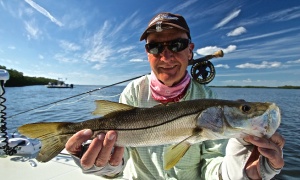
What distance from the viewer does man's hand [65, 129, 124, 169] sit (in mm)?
2260

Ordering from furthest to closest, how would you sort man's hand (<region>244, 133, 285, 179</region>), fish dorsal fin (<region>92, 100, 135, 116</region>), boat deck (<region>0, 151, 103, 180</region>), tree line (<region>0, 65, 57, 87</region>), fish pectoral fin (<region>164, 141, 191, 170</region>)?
tree line (<region>0, 65, 57, 87</region>) < boat deck (<region>0, 151, 103, 180</region>) < fish dorsal fin (<region>92, 100, 135, 116</region>) < fish pectoral fin (<region>164, 141, 191, 170</region>) < man's hand (<region>244, 133, 285, 179</region>)

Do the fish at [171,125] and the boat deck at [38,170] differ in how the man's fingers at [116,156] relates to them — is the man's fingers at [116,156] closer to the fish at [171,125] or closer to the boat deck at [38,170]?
the fish at [171,125]

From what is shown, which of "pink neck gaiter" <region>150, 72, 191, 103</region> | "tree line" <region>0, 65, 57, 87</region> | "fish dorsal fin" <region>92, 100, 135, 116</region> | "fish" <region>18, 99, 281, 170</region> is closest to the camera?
"fish" <region>18, 99, 281, 170</region>

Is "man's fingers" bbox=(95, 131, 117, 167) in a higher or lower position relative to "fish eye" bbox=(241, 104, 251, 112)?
lower

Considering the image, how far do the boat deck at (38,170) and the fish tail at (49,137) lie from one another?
213cm

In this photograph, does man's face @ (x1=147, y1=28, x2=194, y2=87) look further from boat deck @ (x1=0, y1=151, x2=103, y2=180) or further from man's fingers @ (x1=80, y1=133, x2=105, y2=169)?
boat deck @ (x1=0, y1=151, x2=103, y2=180)

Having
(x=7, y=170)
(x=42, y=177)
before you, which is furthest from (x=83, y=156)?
(x=7, y=170)

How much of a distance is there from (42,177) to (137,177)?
2181 millimetres

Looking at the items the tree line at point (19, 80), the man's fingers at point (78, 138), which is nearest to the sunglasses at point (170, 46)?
the man's fingers at point (78, 138)

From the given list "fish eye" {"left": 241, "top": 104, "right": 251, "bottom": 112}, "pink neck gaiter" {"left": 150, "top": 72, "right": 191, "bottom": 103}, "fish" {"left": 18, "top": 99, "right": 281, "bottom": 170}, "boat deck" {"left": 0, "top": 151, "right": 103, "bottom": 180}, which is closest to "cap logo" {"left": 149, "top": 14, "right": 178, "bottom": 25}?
"pink neck gaiter" {"left": 150, "top": 72, "right": 191, "bottom": 103}

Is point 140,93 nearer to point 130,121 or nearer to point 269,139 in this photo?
point 130,121

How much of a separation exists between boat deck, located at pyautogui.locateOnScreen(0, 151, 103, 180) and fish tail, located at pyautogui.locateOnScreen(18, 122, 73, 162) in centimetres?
213

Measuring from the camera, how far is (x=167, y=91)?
3109 millimetres

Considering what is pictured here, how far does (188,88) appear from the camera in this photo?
3.27 meters
